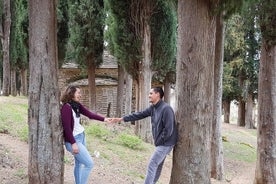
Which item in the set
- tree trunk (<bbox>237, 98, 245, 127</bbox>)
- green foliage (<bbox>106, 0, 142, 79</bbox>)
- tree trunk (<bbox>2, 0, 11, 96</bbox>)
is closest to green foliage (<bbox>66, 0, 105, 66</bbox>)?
green foliage (<bbox>106, 0, 142, 79</bbox>)

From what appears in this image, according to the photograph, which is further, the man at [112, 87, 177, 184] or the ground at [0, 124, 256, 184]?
the ground at [0, 124, 256, 184]

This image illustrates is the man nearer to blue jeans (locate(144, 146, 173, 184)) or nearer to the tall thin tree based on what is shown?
blue jeans (locate(144, 146, 173, 184))

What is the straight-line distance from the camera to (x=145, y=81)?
1192cm

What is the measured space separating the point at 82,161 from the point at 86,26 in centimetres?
944

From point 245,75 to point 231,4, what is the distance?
65.0ft

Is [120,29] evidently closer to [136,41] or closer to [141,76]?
[136,41]

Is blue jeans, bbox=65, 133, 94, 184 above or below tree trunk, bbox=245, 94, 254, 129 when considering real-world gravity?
above

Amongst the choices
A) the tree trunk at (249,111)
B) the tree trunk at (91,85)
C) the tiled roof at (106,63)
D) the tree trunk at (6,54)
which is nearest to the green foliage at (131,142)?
the tree trunk at (91,85)

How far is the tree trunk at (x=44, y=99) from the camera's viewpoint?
515cm

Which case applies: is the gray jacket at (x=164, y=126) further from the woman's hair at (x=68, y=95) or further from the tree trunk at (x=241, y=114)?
the tree trunk at (x=241, y=114)

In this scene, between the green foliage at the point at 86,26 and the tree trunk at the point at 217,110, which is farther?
the green foliage at the point at 86,26

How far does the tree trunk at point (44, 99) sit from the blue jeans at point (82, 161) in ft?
1.02

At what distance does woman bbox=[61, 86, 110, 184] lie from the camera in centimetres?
542

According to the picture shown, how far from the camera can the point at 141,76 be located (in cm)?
1209
